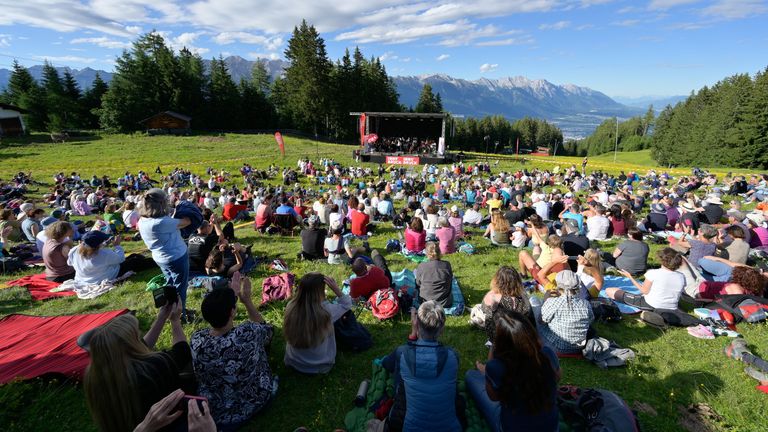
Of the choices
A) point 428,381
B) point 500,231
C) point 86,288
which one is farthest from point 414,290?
point 86,288

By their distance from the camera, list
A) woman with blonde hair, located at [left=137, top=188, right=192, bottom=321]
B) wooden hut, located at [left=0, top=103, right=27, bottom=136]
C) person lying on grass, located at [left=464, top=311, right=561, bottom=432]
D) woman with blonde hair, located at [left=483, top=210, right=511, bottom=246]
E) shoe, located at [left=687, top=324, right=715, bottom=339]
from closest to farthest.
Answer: person lying on grass, located at [left=464, top=311, right=561, bottom=432]
woman with blonde hair, located at [left=137, top=188, right=192, bottom=321]
shoe, located at [left=687, top=324, right=715, bottom=339]
woman with blonde hair, located at [left=483, top=210, right=511, bottom=246]
wooden hut, located at [left=0, top=103, right=27, bottom=136]

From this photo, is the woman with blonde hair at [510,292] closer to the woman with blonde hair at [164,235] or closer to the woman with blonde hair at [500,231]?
the woman with blonde hair at [164,235]

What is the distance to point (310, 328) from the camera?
3.61 meters

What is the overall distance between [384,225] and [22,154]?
32.2 m

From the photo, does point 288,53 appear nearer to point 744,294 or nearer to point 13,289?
point 13,289

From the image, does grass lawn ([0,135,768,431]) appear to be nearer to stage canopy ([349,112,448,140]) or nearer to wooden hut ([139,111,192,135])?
stage canopy ([349,112,448,140])

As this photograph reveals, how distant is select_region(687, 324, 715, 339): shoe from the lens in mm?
4555

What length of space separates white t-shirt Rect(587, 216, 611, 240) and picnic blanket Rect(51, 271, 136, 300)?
33.7 ft

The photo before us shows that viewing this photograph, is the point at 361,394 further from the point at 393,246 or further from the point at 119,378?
the point at 393,246

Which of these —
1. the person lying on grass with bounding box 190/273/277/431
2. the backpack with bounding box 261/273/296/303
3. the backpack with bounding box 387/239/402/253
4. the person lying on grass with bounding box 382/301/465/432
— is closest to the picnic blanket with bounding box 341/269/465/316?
the backpack with bounding box 261/273/296/303

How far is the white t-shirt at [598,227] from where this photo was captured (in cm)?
892

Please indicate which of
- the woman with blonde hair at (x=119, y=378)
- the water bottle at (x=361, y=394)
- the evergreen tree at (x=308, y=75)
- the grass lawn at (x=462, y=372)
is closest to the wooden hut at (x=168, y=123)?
the evergreen tree at (x=308, y=75)

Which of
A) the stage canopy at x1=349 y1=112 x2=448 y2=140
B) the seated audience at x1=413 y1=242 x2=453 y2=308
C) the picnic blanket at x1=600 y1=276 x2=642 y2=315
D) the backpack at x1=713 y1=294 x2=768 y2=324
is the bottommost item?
the picnic blanket at x1=600 y1=276 x2=642 y2=315

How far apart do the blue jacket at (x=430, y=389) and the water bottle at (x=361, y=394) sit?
2.67ft
